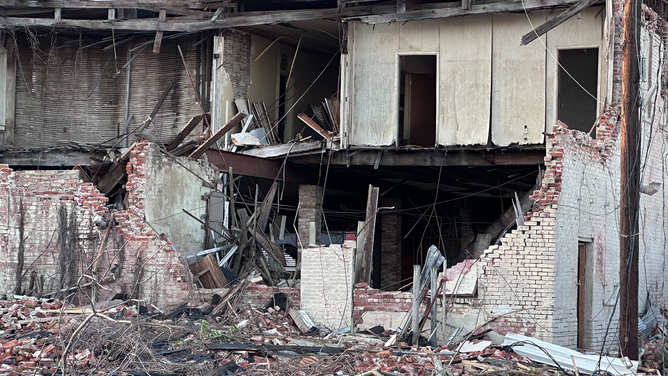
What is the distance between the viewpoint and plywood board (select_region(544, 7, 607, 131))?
1622cm

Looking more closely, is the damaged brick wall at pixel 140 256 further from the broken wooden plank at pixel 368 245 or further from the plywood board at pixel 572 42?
the plywood board at pixel 572 42

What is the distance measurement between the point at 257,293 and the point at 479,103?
232 inches

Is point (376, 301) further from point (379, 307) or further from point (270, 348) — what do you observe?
point (270, 348)

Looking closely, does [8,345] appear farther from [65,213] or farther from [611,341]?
[611,341]

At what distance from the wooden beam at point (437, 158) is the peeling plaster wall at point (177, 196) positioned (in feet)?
9.67

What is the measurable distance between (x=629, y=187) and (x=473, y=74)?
600 centimetres

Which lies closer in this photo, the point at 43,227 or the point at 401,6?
the point at 43,227

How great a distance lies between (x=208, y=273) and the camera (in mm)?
14953

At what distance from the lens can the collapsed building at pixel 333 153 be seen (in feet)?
45.3

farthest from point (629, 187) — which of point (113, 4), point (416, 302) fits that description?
point (113, 4)

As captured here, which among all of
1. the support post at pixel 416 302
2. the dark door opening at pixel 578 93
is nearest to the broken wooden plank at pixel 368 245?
the support post at pixel 416 302

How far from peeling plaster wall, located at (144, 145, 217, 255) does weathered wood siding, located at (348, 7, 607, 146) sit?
11.1ft

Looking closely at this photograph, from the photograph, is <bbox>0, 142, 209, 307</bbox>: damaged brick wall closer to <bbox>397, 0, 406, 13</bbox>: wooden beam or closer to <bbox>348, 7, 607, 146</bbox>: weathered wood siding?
<bbox>348, 7, 607, 146</bbox>: weathered wood siding

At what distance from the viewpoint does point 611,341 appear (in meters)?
15.1
